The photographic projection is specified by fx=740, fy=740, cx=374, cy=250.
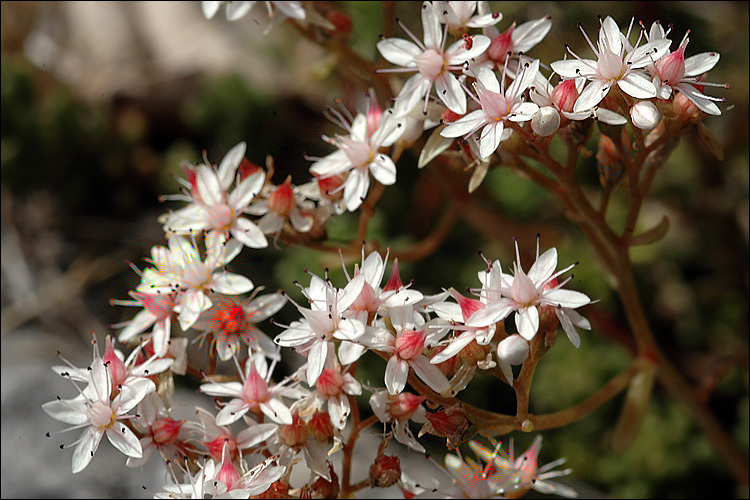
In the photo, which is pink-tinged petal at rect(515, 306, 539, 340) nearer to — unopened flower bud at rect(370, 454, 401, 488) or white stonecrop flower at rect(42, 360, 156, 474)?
unopened flower bud at rect(370, 454, 401, 488)

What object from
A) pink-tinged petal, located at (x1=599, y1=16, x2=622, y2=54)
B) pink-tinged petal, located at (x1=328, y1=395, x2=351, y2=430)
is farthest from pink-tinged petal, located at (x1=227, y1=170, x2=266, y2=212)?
pink-tinged petal, located at (x1=599, y1=16, x2=622, y2=54)

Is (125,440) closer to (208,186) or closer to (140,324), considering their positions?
(140,324)

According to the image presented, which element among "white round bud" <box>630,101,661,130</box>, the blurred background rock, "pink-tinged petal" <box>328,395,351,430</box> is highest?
"white round bud" <box>630,101,661,130</box>

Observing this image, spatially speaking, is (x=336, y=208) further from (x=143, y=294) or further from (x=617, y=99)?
(x=617, y=99)

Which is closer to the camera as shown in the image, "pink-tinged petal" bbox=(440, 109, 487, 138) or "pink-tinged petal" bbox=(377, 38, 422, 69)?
"pink-tinged petal" bbox=(440, 109, 487, 138)

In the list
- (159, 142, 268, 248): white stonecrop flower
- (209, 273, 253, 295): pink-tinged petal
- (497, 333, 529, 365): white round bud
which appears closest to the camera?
(497, 333, 529, 365): white round bud

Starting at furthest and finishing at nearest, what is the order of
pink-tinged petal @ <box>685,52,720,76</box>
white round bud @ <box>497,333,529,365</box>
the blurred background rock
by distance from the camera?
the blurred background rock < pink-tinged petal @ <box>685,52,720,76</box> < white round bud @ <box>497,333,529,365</box>
